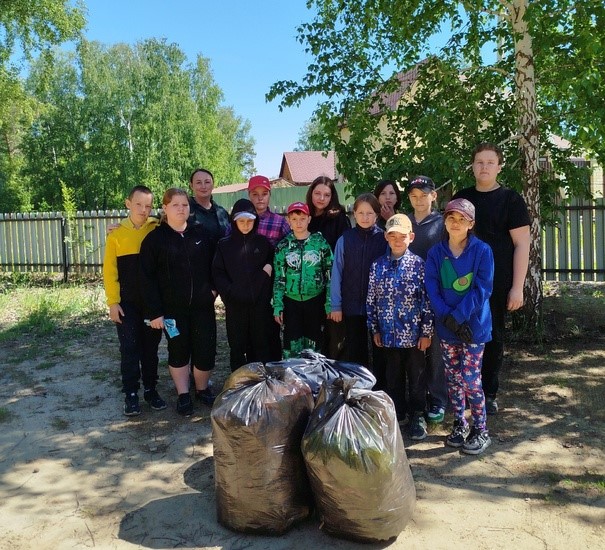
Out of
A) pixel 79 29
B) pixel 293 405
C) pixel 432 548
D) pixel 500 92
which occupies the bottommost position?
pixel 432 548

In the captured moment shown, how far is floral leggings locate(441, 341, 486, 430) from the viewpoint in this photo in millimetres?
3596

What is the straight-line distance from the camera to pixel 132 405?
4516mm

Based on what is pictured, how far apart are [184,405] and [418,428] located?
180 cm

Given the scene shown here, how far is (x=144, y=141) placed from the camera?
3438 centimetres

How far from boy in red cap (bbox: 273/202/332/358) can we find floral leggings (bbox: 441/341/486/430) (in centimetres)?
96

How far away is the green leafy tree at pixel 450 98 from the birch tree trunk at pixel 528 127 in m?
0.01

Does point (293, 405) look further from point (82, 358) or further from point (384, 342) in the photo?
point (82, 358)

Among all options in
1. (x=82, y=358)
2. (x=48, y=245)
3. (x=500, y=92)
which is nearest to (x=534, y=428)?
(x=500, y=92)

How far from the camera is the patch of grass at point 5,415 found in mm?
4516

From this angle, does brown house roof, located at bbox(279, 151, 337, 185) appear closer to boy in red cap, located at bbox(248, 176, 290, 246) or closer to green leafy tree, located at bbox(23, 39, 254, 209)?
green leafy tree, located at bbox(23, 39, 254, 209)

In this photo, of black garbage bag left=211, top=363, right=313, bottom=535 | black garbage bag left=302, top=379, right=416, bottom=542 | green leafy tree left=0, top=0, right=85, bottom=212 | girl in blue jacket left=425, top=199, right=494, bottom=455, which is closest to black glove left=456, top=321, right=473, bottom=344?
girl in blue jacket left=425, top=199, right=494, bottom=455

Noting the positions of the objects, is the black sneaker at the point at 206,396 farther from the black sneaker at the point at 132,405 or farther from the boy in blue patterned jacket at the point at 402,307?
the boy in blue patterned jacket at the point at 402,307

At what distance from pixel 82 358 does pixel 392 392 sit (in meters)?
3.86

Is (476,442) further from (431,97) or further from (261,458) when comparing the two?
(431,97)
